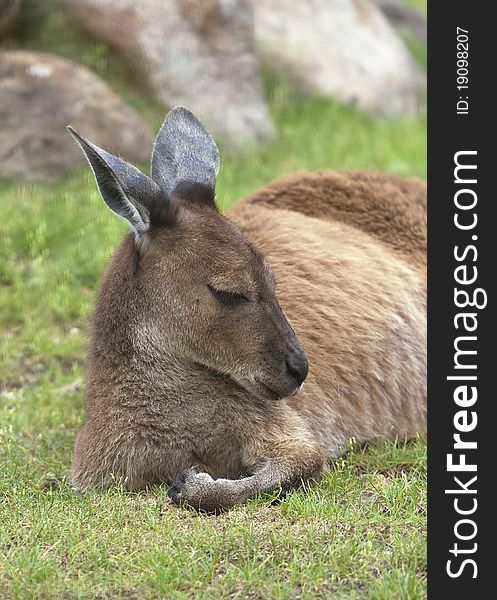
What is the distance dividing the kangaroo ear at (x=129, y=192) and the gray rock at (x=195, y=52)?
543cm

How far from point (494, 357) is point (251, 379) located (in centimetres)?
111

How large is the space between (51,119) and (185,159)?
3.66 meters

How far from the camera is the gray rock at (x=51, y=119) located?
9.32 m

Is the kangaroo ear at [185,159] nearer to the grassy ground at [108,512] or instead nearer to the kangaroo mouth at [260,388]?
the kangaroo mouth at [260,388]

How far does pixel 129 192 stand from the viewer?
206 inches

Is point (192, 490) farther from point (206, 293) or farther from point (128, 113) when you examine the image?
point (128, 113)

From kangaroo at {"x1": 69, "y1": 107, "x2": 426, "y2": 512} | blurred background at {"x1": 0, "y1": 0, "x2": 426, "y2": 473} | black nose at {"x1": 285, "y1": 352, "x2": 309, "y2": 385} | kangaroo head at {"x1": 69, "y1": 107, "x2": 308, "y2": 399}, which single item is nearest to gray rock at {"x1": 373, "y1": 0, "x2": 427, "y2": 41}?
blurred background at {"x1": 0, "y1": 0, "x2": 426, "y2": 473}

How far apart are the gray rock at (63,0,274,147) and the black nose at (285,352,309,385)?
5.63m

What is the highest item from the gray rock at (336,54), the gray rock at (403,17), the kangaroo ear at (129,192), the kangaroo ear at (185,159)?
the gray rock at (403,17)

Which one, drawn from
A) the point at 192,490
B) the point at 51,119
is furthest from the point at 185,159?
the point at 51,119

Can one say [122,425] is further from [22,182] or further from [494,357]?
[22,182]

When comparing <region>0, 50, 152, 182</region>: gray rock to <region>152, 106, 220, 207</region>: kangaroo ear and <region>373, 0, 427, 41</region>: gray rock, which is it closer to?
<region>152, 106, 220, 207</region>: kangaroo ear

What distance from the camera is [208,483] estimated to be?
17.1 ft

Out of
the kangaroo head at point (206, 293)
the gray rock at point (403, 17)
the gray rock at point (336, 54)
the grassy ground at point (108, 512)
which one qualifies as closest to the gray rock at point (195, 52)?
the gray rock at point (336, 54)
